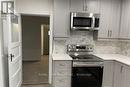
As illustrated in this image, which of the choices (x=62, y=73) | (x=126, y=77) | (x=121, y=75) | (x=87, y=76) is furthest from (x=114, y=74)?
(x=62, y=73)

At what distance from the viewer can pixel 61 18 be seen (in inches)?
128

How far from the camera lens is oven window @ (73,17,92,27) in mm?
3256

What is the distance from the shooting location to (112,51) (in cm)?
388

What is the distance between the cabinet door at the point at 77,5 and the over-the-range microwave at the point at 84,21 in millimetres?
134

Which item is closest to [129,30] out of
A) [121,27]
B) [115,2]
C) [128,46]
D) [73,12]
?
[121,27]

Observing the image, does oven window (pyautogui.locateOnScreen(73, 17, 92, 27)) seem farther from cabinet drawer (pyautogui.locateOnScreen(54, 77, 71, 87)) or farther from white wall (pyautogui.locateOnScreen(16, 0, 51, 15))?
cabinet drawer (pyautogui.locateOnScreen(54, 77, 71, 87))

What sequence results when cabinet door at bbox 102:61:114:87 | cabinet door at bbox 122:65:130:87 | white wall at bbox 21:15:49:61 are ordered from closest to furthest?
cabinet door at bbox 122:65:130:87
cabinet door at bbox 102:61:114:87
white wall at bbox 21:15:49:61

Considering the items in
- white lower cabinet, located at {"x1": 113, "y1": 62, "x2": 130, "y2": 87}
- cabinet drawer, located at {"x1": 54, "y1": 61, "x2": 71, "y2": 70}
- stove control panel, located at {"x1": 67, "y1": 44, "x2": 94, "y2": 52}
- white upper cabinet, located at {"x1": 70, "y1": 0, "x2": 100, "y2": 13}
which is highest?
white upper cabinet, located at {"x1": 70, "y1": 0, "x2": 100, "y2": 13}

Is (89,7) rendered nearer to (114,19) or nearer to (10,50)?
(114,19)

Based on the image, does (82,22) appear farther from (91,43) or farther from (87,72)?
(87,72)

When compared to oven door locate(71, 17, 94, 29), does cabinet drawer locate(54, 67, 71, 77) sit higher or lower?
lower

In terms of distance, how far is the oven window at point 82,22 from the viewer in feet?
10.7

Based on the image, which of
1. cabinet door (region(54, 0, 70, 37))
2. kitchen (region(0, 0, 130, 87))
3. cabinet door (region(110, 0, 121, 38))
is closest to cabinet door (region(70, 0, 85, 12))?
kitchen (region(0, 0, 130, 87))

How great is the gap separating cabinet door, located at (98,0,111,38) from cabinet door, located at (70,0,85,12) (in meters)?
0.57
